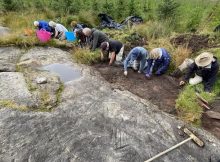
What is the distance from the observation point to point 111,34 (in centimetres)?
947

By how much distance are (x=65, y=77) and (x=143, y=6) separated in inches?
310

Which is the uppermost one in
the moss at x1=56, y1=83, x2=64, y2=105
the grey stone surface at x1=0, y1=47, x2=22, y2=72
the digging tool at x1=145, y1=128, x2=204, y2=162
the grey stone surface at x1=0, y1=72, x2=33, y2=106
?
the digging tool at x1=145, y1=128, x2=204, y2=162

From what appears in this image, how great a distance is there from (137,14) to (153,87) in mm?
6699

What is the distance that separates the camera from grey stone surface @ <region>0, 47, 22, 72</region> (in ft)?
21.2

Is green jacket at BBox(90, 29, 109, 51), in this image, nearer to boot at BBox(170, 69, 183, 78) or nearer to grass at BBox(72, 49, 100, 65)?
grass at BBox(72, 49, 100, 65)

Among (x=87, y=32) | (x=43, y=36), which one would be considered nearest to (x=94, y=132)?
(x=87, y=32)

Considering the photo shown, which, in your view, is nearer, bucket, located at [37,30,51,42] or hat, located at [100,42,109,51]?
hat, located at [100,42,109,51]

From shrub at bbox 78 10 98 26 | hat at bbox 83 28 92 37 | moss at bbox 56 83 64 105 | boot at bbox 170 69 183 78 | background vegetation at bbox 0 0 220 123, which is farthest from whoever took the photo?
shrub at bbox 78 10 98 26

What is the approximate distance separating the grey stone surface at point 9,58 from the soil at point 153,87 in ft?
7.16

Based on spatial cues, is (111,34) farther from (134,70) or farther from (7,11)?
(7,11)

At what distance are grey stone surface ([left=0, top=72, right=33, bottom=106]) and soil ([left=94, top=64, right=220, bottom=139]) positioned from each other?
195 centimetres

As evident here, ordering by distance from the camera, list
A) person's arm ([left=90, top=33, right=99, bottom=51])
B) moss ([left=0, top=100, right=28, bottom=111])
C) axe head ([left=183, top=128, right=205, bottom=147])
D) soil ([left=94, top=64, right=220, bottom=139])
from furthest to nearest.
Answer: person's arm ([left=90, top=33, right=99, bottom=51])
soil ([left=94, top=64, right=220, bottom=139])
moss ([left=0, top=100, right=28, bottom=111])
axe head ([left=183, top=128, right=205, bottom=147])

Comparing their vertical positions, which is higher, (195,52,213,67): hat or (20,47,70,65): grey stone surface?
(195,52,213,67): hat

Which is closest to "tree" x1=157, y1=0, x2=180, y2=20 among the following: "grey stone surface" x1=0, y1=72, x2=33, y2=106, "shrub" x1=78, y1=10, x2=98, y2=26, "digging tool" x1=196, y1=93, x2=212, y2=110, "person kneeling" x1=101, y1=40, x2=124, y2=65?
"shrub" x1=78, y1=10, x2=98, y2=26
